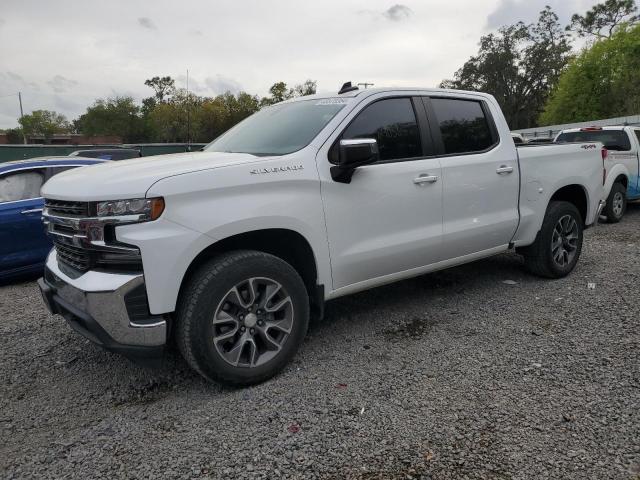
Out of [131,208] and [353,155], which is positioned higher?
[353,155]

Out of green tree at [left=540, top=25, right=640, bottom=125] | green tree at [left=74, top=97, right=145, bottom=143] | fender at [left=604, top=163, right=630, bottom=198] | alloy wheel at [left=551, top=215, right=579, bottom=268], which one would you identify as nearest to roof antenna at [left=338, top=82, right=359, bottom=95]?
alloy wheel at [left=551, top=215, right=579, bottom=268]

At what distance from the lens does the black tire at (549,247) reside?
5043 millimetres

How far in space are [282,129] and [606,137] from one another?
825cm

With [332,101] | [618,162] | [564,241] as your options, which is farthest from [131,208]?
[618,162]

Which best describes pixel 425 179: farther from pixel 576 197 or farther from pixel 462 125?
pixel 576 197

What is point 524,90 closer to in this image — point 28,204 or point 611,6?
point 611,6

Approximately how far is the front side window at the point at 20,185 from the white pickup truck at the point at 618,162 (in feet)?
28.0

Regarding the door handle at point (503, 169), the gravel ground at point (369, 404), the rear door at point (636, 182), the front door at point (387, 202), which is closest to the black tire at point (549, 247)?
the gravel ground at point (369, 404)

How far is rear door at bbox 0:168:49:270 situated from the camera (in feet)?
18.9

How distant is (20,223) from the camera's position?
5.82 metres

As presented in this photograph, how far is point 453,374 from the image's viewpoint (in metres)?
3.29

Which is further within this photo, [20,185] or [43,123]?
[43,123]

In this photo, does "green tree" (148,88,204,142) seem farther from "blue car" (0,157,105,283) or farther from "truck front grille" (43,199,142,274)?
"truck front grille" (43,199,142,274)

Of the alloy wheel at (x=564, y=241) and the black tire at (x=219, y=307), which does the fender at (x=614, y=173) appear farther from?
the black tire at (x=219, y=307)
